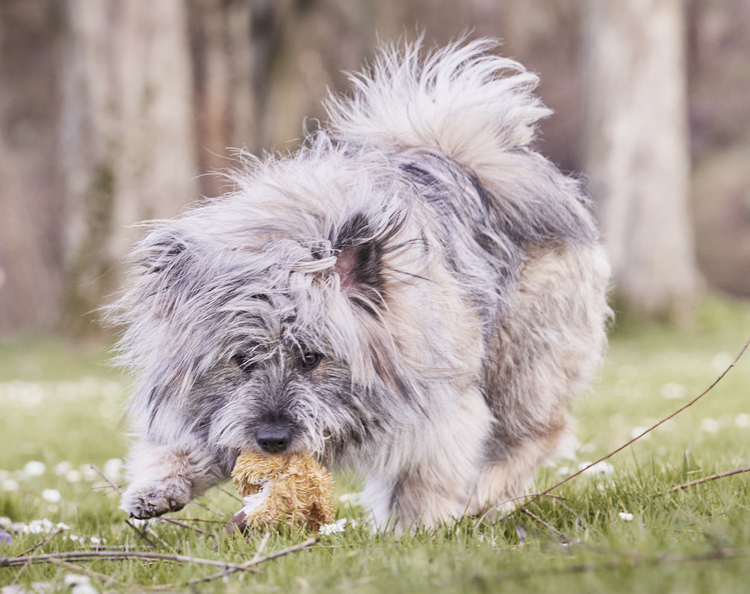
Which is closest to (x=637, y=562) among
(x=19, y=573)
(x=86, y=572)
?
(x=86, y=572)

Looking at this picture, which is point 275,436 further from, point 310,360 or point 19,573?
point 19,573

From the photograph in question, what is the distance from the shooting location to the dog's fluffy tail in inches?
157

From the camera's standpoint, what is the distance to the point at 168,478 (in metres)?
3.13

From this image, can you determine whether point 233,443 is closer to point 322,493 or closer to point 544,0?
point 322,493

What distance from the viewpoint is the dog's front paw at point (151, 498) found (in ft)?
10.1

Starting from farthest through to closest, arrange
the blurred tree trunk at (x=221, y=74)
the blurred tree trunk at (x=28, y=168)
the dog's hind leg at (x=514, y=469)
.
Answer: the blurred tree trunk at (x=28, y=168) → the blurred tree trunk at (x=221, y=74) → the dog's hind leg at (x=514, y=469)

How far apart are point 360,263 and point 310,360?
0.42 meters

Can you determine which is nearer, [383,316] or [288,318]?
[288,318]

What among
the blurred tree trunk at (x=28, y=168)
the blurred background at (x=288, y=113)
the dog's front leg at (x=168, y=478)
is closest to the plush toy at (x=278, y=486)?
the dog's front leg at (x=168, y=478)

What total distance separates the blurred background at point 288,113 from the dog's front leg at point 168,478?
4.37 feet

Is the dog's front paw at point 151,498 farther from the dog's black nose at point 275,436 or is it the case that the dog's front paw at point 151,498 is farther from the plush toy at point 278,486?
the dog's black nose at point 275,436

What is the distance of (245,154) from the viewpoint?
3857mm

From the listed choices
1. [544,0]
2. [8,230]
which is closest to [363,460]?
[544,0]

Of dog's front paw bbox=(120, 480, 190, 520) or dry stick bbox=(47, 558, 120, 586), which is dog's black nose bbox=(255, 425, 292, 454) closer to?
dog's front paw bbox=(120, 480, 190, 520)
